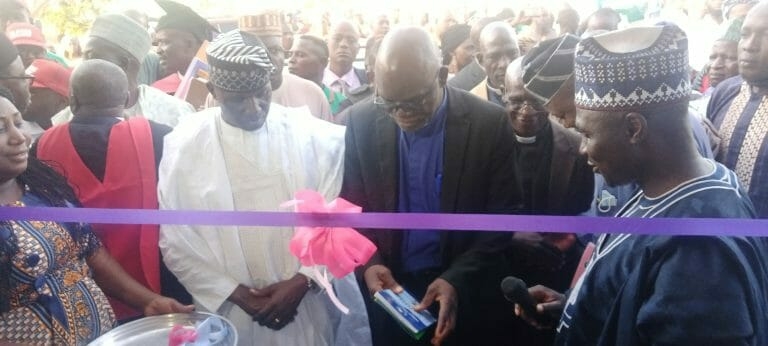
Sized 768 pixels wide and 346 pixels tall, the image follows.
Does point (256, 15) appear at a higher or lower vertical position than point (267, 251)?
higher

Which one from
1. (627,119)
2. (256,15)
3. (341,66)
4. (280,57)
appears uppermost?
(627,119)

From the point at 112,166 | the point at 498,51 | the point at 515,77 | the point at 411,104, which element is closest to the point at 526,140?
the point at 515,77

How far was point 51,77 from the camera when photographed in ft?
10.5

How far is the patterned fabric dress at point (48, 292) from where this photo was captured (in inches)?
70.6

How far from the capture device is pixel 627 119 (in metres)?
1.34

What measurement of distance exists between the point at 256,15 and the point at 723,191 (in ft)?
9.95

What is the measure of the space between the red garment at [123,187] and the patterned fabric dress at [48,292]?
0.93 feet

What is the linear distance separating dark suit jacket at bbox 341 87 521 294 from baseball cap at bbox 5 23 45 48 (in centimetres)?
284

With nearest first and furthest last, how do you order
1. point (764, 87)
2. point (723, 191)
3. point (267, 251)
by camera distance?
point (723, 191) < point (267, 251) < point (764, 87)

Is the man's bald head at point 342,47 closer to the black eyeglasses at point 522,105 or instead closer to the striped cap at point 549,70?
the black eyeglasses at point 522,105

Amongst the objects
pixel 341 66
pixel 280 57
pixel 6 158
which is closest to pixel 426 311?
pixel 6 158

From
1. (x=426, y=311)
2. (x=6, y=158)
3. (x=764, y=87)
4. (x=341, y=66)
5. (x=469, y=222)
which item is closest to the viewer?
(x=469, y=222)

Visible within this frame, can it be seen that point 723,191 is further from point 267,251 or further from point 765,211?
point 267,251

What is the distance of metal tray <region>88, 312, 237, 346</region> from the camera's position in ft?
5.57
